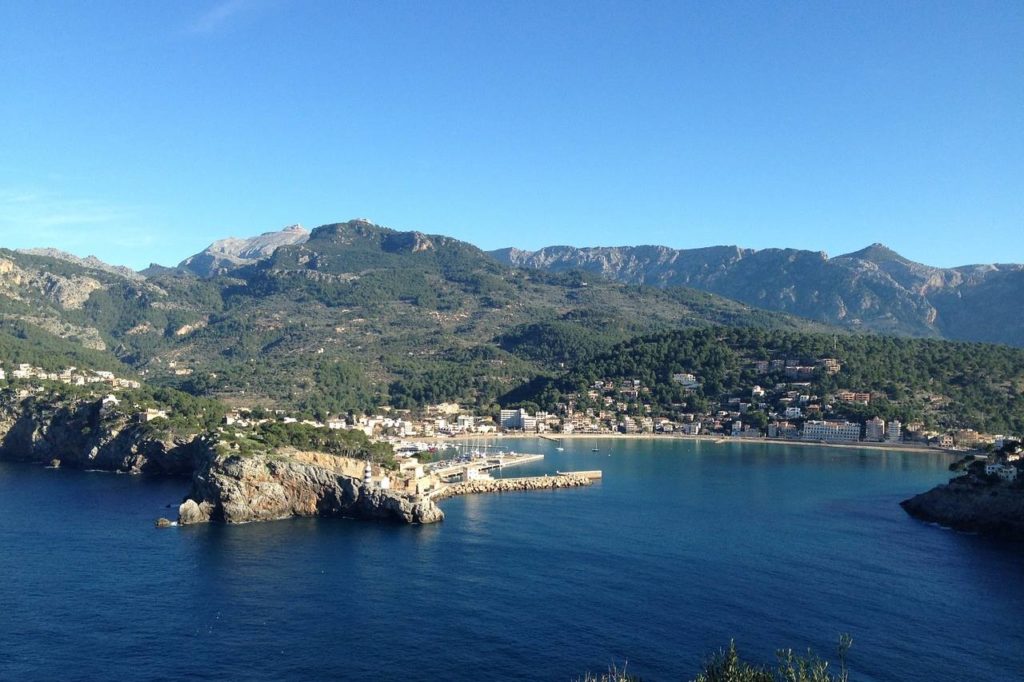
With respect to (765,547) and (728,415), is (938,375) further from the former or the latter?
(765,547)

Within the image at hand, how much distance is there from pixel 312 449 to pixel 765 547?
38.3 meters

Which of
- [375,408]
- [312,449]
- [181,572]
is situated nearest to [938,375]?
[375,408]

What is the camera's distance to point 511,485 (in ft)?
263

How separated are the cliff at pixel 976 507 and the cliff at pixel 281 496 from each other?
121 ft

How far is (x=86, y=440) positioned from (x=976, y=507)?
81.2 meters

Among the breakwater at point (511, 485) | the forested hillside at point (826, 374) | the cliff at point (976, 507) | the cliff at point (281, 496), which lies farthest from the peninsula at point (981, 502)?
the forested hillside at point (826, 374)

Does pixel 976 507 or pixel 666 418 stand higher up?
pixel 666 418

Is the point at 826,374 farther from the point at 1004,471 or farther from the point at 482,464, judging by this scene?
the point at 1004,471

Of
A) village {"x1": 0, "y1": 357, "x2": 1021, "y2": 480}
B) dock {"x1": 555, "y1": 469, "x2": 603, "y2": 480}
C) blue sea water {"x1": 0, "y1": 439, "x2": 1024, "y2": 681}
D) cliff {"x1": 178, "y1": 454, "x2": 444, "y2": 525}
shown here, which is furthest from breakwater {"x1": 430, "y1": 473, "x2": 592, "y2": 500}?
village {"x1": 0, "y1": 357, "x2": 1021, "y2": 480}

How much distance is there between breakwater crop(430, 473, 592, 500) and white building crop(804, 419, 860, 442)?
2147 inches

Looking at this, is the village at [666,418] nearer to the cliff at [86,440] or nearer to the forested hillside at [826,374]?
the forested hillside at [826,374]

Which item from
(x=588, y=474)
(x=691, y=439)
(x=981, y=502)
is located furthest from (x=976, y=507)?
(x=691, y=439)

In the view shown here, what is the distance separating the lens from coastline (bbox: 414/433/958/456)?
11594 centimetres

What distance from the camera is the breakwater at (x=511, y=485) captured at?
247 feet
